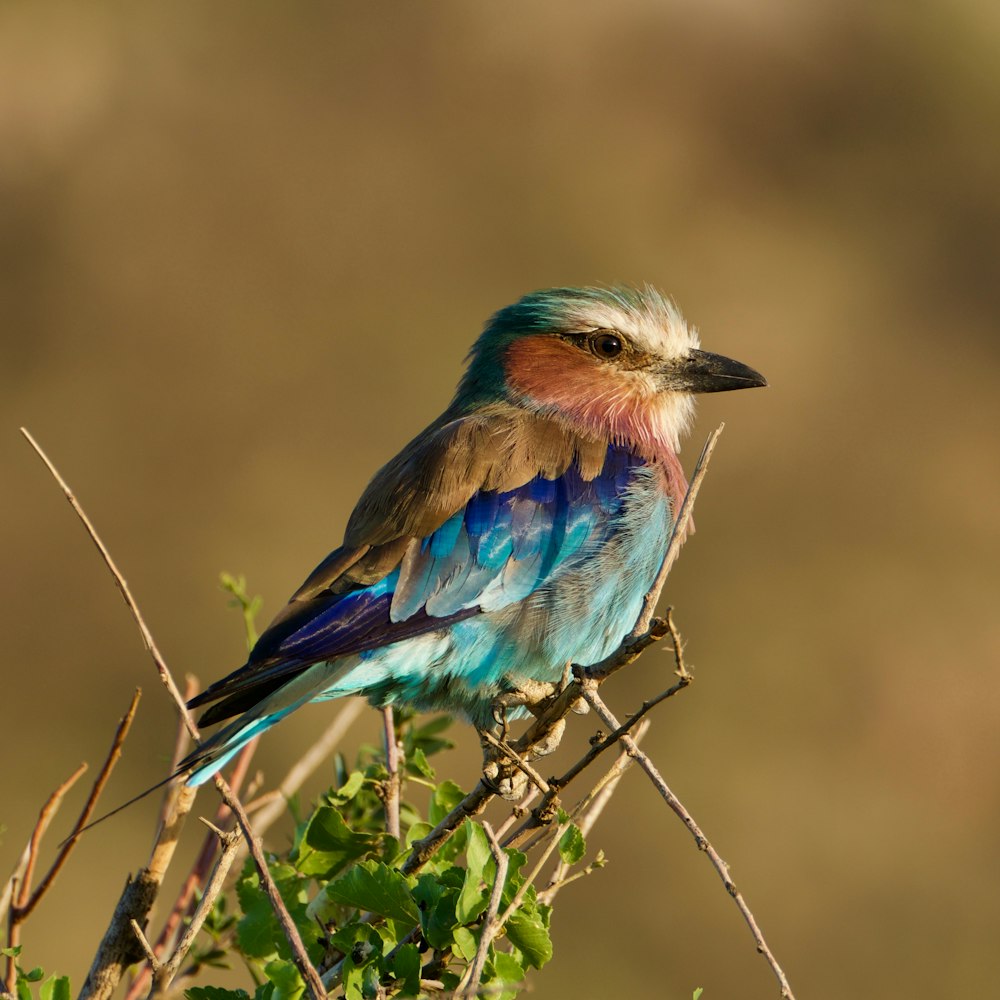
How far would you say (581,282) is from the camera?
8844 millimetres

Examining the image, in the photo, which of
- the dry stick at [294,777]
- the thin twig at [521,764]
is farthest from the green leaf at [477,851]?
the dry stick at [294,777]

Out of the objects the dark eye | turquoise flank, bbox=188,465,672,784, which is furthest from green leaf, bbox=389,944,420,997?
the dark eye

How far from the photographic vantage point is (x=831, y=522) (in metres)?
8.59

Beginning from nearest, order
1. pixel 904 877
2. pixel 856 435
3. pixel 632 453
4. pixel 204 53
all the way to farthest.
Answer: pixel 632 453 → pixel 904 877 → pixel 856 435 → pixel 204 53

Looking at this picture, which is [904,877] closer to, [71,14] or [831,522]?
[831,522]

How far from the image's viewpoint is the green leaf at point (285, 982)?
2.42 meters

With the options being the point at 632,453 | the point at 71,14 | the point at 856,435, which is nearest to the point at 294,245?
the point at 71,14

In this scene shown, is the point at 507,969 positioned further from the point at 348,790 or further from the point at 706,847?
the point at 348,790

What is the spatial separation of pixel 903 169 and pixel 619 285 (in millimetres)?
6198

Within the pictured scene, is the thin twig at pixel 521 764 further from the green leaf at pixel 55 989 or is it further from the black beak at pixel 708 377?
the black beak at pixel 708 377

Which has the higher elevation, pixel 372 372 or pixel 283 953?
pixel 372 372

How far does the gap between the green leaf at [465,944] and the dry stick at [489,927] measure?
0.10 ft

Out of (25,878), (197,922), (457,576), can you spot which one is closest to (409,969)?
(197,922)

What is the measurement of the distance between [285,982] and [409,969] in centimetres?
25
